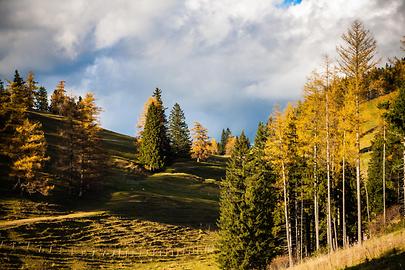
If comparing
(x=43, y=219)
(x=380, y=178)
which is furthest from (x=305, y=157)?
(x=43, y=219)

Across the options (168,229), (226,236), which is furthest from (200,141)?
(226,236)

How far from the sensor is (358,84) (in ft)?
91.2

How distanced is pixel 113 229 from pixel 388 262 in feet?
145

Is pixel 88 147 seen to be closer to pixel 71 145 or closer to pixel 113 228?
pixel 71 145

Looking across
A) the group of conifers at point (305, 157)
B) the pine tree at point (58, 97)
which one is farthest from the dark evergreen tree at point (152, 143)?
the group of conifers at point (305, 157)

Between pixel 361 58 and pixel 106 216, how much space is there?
129 ft

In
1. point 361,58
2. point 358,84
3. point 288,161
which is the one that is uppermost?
point 361,58

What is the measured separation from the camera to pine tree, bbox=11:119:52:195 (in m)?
51.2

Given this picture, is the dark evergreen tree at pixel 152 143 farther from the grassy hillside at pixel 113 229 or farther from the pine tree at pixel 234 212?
the pine tree at pixel 234 212

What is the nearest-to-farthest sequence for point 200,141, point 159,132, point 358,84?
point 358,84 → point 159,132 → point 200,141

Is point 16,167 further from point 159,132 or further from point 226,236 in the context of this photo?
point 159,132

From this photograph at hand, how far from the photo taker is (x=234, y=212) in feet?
108

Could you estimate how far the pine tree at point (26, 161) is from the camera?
51.2m

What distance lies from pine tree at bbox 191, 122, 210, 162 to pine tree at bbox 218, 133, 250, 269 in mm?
70316
